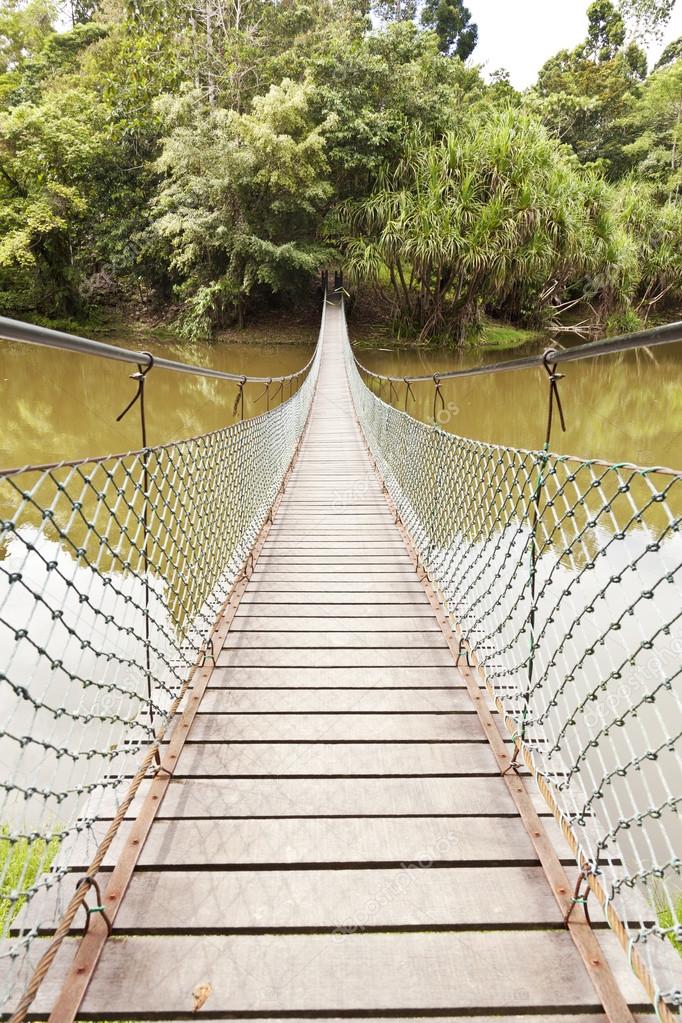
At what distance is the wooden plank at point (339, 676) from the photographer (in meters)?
1.47

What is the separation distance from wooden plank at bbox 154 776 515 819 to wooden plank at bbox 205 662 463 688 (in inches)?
13.8

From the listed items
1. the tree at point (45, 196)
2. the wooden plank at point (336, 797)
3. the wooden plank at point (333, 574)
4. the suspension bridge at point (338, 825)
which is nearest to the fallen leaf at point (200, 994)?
the suspension bridge at point (338, 825)

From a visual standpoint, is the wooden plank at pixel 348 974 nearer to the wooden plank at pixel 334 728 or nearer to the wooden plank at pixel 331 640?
the wooden plank at pixel 334 728

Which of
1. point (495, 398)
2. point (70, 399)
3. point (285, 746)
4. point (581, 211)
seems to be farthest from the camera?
point (581, 211)

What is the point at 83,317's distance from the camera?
1195 cm

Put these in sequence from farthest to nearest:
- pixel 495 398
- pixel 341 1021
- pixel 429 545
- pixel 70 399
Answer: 1. pixel 495 398
2. pixel 70 399
3. pixel 429 545
4. pixel 341 1021

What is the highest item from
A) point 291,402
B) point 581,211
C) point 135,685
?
point 581,211

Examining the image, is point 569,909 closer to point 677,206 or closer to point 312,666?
point 312,666

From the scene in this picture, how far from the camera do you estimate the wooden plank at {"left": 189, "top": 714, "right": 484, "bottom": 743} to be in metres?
1.25

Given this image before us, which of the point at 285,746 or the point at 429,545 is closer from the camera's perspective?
the point at 285,746

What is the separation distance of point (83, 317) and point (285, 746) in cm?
1277

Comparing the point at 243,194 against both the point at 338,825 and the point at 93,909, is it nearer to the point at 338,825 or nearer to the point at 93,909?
the point at 338,825

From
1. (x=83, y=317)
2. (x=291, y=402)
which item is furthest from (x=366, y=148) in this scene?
(x=291, y=402)

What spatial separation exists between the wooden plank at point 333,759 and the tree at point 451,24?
26.3 m
